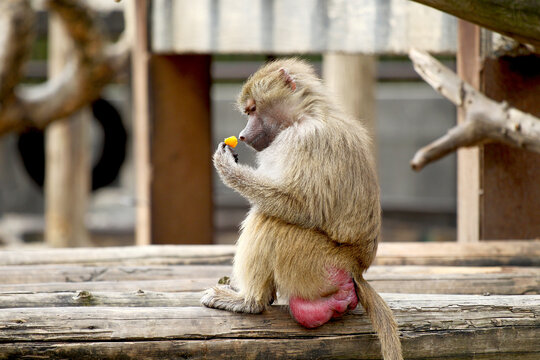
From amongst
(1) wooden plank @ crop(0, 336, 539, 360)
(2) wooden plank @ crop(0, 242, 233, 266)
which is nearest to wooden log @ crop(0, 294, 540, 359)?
(1) wooden plank @ crop(0, 336, 539, 360)

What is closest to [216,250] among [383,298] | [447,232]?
[383,298]

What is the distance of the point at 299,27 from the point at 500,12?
2.36m

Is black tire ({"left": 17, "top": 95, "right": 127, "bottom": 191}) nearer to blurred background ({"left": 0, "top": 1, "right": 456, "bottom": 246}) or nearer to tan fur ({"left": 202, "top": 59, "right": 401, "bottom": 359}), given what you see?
blurred background ({"left": 0, "top": 1, "right": 456, "bottom": 246})

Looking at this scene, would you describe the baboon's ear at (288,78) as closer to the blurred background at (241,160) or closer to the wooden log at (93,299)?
the wooden log at (93,299)

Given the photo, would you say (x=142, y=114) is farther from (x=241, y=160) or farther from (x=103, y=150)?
(x=103, y=150)

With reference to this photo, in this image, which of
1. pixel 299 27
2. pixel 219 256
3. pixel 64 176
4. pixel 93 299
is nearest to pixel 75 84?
pixel 64 176

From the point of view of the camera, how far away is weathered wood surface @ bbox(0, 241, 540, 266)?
3.81 m

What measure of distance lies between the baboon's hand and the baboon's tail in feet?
2.05

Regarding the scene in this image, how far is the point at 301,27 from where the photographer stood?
4953mm

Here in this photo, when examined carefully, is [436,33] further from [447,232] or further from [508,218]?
[447,232]

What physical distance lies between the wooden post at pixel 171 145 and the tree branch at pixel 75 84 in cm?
165

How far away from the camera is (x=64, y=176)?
26.4 ft

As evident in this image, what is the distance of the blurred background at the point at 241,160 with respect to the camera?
9273 mm

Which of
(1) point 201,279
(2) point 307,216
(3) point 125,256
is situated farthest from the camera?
(3) point 125,256
